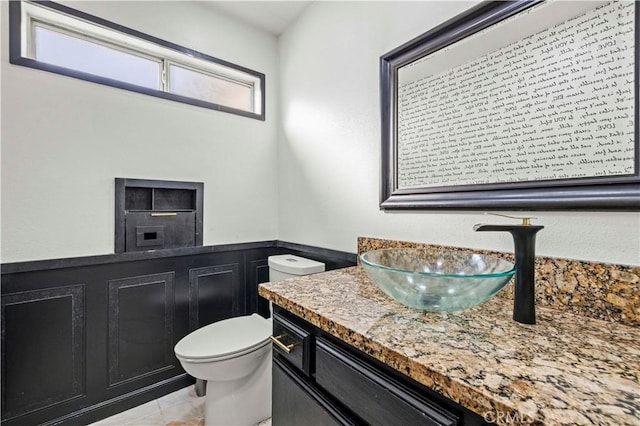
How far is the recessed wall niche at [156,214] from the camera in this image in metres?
1.64

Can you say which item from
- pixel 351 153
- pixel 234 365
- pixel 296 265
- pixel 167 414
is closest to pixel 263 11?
pixel 351 153

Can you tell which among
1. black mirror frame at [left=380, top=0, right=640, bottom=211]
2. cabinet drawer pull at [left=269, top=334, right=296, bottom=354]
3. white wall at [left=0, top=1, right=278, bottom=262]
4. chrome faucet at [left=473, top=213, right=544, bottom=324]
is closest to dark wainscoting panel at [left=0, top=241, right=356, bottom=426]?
white wall at [left=0, top=1, right=278, bottom=262]

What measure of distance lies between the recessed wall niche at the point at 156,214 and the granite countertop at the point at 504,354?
1.20 metres

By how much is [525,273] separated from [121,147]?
1963 millimetres

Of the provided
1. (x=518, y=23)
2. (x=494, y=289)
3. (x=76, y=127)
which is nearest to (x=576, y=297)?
(x=494, y=289)

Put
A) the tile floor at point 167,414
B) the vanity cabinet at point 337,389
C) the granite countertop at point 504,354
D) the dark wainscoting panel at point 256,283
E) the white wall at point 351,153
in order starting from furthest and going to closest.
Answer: the dark wainscoting panel at point 256,283
the tile floor at point 167,414
the white wall at point 351,153
the vanity cabinet at point 337,389
the granite countertop at point 504,354

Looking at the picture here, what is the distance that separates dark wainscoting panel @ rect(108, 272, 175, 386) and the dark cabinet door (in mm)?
1090

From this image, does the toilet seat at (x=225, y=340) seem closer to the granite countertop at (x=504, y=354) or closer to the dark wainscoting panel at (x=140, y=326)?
the dark wainscoting panel at (x=140, y=326)

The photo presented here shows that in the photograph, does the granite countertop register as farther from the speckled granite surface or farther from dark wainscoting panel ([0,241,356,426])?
dark wainscoting panel ([0,241,356,426])

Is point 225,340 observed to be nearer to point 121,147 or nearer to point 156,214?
point 156,214

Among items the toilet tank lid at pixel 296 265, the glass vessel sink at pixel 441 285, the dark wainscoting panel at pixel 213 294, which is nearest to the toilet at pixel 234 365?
the toilet tank lid at pixel 296 265

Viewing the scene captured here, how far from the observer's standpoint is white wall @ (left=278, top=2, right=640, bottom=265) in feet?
2.82

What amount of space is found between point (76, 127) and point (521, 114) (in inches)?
79.9

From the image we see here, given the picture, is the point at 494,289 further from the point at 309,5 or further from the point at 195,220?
the point at 309,5
